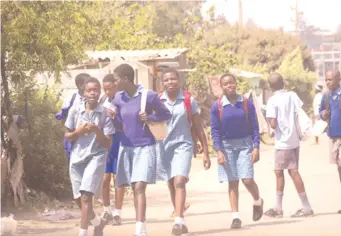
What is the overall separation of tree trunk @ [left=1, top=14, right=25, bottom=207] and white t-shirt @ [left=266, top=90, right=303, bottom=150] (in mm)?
2940

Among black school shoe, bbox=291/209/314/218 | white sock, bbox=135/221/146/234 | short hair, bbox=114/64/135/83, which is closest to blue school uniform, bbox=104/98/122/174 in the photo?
short hair, bbox=114/64/135/83

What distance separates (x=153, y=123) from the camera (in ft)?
26.7

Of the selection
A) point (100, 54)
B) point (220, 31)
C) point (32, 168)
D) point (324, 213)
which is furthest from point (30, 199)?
point (220, 31)

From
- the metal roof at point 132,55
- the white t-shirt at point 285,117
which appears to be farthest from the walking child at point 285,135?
the metal roof at point 132,55

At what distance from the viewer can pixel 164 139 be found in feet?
28.2

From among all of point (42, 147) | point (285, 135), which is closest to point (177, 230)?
point (285, 135)

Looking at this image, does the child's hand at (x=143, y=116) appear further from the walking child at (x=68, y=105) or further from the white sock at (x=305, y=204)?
the white sock at (x=305, y=204)

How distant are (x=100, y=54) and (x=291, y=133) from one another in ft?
33.0

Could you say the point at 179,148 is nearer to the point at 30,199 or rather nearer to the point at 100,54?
the point at 30,199

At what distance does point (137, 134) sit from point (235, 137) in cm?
124

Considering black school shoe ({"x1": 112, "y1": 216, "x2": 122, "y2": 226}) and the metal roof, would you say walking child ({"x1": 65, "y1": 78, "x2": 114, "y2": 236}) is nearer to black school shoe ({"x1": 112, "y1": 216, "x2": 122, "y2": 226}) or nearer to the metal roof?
black school shoe ({"x1": 112, "y1": 216, "x2": 122, "y2": 226})

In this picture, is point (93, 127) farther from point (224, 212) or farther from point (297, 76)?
point (297, 76)

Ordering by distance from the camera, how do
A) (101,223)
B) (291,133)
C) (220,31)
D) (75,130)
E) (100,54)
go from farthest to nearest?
1. (220,31)
2. (100,54)
3. (291,133)
4. (101,223)
5. (75,130)

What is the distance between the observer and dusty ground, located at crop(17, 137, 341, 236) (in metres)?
8.73
